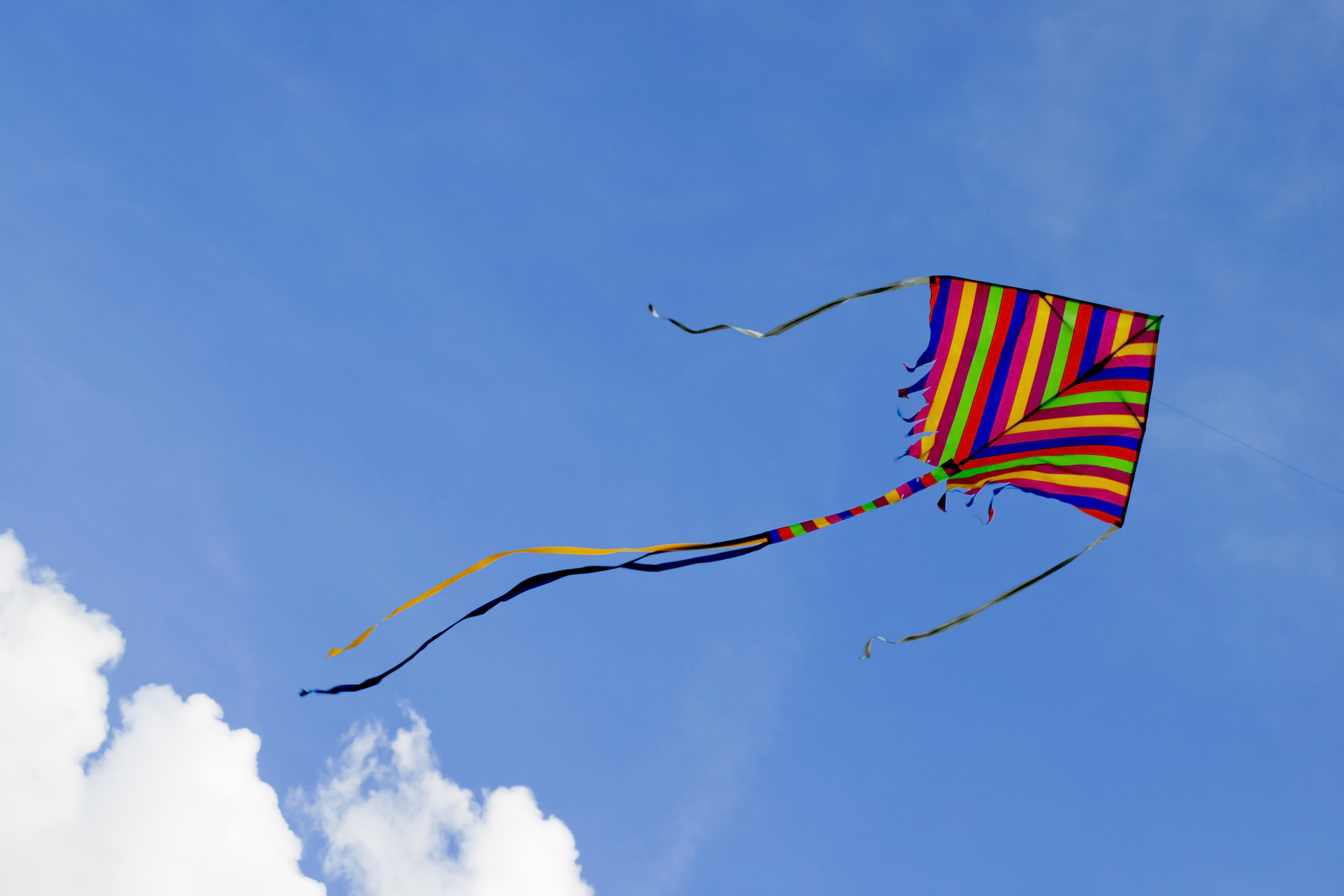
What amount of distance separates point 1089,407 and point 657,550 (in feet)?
15.7

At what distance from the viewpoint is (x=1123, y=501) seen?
28.6ft

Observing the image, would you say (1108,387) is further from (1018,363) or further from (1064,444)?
(1018,363)

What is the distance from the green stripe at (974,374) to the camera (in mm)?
8711

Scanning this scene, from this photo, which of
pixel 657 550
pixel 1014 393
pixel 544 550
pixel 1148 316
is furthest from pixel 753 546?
pixel 1148 316

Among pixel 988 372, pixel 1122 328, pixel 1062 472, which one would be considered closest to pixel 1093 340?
pixel 1122 328

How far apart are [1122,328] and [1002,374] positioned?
1195mm

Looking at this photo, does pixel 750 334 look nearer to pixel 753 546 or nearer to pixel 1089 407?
pixel 753 546

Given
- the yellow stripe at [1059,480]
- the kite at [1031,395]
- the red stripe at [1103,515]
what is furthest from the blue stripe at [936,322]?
the red stripe at [1103,515]

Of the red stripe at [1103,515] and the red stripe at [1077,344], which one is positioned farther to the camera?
the red stripe at [1103,515]

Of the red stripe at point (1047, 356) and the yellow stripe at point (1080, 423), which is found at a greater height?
the red stripe at point (1047, 356)

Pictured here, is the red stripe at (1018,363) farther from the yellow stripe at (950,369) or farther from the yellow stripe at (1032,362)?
the yellow stripe at (950,369)

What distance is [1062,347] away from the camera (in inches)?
344

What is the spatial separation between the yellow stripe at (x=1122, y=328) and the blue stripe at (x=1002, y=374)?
2.86 feet

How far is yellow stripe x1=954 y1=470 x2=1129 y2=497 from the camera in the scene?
876 centimetres
